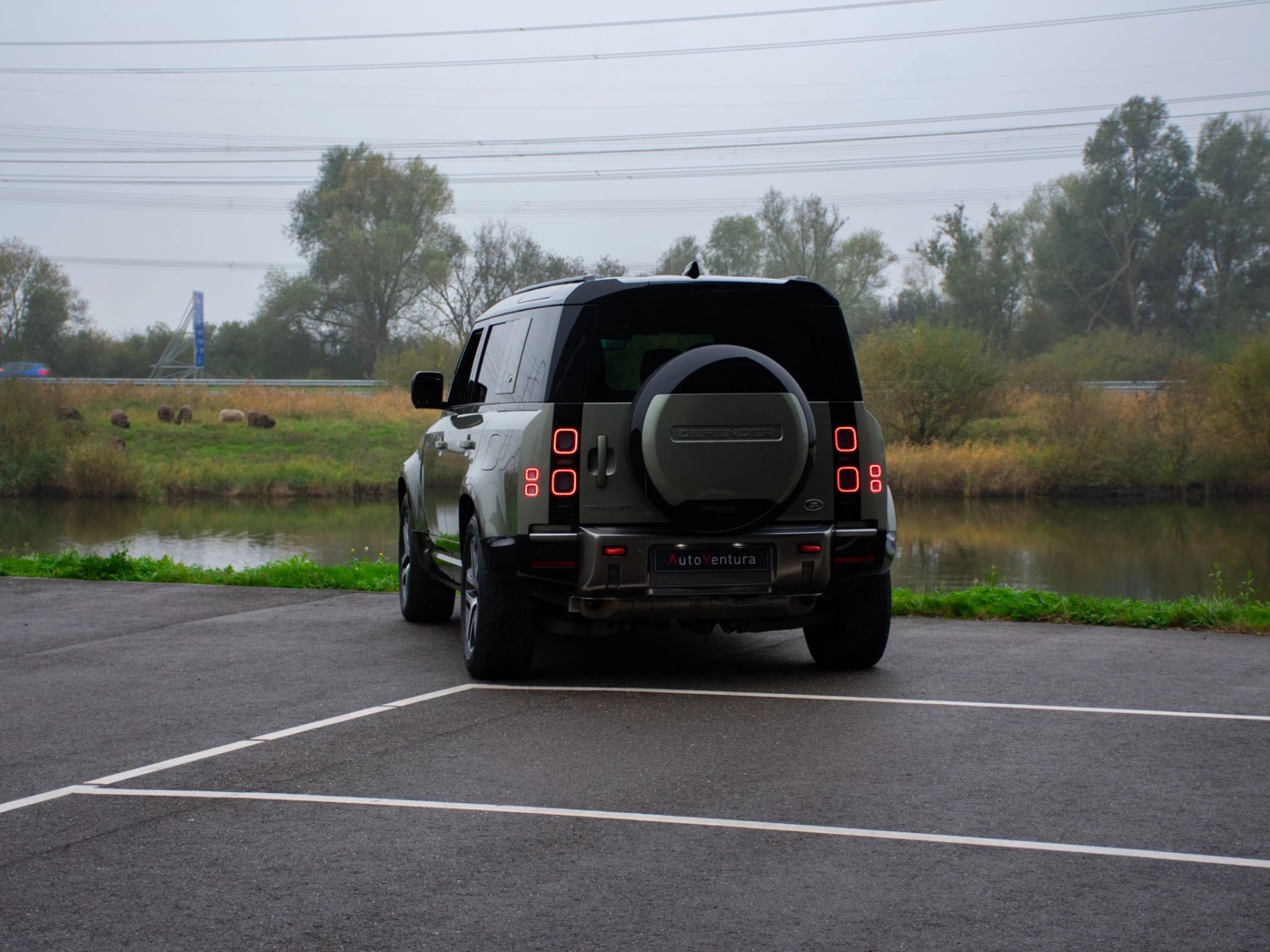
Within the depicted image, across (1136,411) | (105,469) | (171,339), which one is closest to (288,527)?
(105,469)

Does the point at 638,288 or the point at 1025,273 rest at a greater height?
the point at 1025,273

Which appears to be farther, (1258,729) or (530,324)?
(530,324)

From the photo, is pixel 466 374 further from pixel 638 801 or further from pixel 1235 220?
pixel 1235 220

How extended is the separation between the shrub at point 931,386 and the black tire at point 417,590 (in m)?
32.1

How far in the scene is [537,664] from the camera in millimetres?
8750

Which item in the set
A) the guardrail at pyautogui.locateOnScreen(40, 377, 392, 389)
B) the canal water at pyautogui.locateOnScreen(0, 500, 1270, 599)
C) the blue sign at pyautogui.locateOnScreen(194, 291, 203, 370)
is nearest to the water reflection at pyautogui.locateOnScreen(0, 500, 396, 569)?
the canal water at pyautogui.locateOnScreen(0, 500, 1270, 599)

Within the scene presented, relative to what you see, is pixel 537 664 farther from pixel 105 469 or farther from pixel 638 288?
pixel 105 469

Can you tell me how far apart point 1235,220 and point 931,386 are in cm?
3320

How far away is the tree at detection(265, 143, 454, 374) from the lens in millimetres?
75750

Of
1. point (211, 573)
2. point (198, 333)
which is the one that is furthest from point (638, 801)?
point (198, 333)

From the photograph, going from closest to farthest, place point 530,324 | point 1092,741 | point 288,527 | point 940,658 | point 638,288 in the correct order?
1. point 1092,741
2. point 638,288
3. point 530,324
4. point 940,658
5. point 288,527

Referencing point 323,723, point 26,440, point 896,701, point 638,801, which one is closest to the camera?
point 638,801

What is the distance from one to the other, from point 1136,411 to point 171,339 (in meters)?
49.6

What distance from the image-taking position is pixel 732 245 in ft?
286
